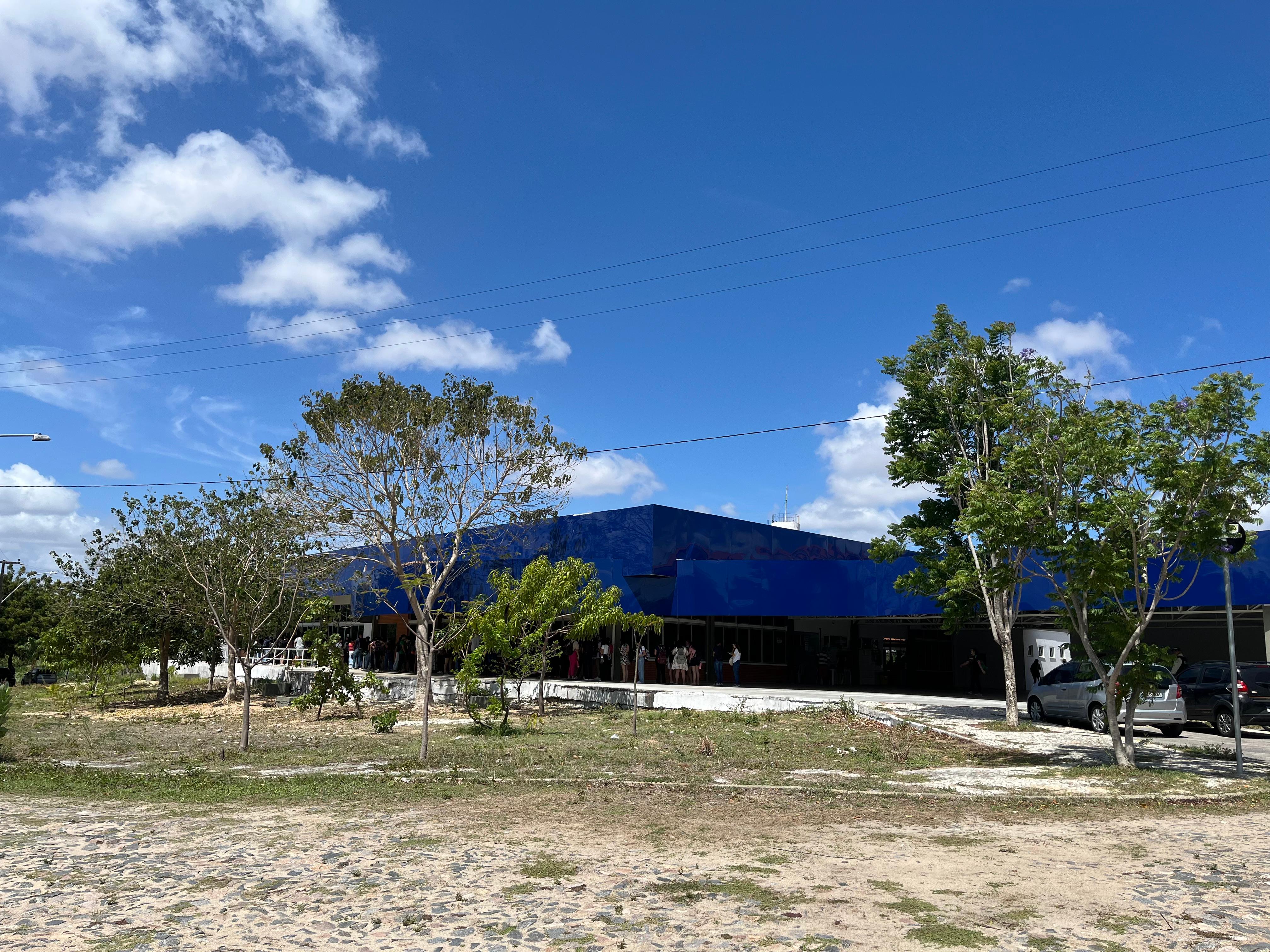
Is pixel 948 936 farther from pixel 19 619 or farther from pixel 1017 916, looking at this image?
pixel 19 619

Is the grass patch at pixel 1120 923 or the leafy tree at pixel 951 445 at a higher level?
the leafy tree at pixel 951 445

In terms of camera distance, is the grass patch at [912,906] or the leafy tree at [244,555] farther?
the leafy tree at [244,555]

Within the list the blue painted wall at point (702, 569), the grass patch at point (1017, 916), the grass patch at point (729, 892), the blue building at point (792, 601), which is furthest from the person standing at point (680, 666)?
the grass patch at point (1017, 916)

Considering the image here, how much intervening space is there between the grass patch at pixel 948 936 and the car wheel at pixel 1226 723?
632 inches

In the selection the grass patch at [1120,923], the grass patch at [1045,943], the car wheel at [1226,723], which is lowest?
the car wheel at [1226,723]

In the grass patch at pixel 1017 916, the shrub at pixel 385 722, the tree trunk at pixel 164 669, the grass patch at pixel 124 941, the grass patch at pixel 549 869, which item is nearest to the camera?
the grass patch at pixel 124 941

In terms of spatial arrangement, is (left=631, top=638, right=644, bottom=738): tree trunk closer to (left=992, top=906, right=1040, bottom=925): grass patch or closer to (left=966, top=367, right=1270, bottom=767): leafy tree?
(left=966, top=367, right=1270, bottom=767): leafy tree

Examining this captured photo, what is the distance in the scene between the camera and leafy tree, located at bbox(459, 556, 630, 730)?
63.2 ft

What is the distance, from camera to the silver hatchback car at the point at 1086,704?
18594 millimetres

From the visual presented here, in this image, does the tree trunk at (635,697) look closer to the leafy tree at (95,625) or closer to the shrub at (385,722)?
the shrub at (385,722)

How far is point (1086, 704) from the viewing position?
19500mm

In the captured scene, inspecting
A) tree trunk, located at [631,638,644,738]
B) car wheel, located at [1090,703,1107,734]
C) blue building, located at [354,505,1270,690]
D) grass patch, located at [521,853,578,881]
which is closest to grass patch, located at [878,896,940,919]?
grass patch, located at [521,853,578,881]

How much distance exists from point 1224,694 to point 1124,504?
9237mm

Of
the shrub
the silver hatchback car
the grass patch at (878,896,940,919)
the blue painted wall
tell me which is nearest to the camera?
the grass patch at (878,896,940,919)
